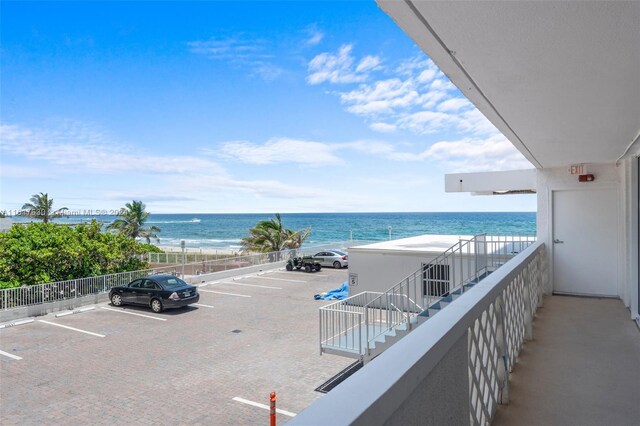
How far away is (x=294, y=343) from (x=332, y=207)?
10629cm

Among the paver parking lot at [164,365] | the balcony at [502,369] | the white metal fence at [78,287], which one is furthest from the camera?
the white metal fence at [78,287]

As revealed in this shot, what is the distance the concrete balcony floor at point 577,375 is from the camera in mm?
2580

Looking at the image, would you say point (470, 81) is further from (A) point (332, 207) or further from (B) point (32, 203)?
(A) point (332, 207)

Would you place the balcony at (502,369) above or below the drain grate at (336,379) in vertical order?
above

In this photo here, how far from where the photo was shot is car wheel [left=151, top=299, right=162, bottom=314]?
13007 millimetres

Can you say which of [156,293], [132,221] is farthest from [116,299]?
[132,221]

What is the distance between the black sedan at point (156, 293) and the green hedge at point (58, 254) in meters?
2.12

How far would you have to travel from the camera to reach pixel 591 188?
6891 mm

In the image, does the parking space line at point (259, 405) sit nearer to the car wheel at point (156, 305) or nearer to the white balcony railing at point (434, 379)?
the white balcony railing at point (434, 379)

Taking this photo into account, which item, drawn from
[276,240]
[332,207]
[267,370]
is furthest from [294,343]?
[332,207]

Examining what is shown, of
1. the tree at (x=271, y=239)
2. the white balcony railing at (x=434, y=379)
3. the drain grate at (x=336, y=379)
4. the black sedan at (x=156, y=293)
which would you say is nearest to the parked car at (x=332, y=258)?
the tree at (x=271, y=239)

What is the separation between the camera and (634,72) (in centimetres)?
237

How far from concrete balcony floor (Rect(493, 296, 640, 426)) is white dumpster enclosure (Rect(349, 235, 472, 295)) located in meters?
7.39

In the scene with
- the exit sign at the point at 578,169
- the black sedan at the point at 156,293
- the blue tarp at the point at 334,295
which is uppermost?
the exit sign at the point at 578,169
